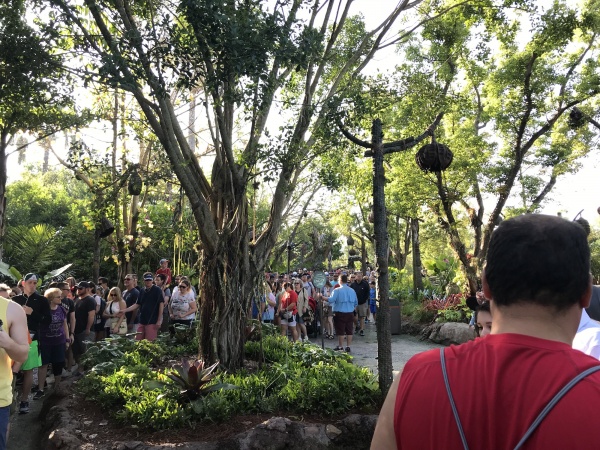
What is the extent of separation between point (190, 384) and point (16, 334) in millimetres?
3424

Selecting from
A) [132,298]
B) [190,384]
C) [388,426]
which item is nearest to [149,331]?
[132,298]

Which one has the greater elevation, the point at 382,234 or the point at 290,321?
the point at 382,234

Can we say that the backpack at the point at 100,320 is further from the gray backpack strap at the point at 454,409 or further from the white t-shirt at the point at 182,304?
the gray backpack strap at the point at 454,409

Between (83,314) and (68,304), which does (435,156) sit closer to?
(68,304)

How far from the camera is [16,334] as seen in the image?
354 centimetres

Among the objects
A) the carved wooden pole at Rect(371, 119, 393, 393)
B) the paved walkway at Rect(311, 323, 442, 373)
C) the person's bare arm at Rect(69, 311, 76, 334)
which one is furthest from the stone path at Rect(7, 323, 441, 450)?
the carved wooden pole at Rect(371, 119, 393, 393)

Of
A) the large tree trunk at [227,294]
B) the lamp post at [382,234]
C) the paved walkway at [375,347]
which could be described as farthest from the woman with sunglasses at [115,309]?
the lamp post at [382,234]

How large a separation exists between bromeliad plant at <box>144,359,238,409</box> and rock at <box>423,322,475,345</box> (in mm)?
8809

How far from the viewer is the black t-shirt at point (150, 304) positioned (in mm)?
10461

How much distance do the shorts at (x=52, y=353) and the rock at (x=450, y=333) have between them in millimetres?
9622

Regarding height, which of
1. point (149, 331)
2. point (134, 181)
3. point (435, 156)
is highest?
point (435, 156)

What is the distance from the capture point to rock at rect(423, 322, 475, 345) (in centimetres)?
1402

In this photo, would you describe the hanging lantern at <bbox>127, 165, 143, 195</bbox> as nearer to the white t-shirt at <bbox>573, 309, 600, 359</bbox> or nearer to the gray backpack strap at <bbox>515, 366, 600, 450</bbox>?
the white t-shirt at <bbox>573, 309, 600, 359</bbox>

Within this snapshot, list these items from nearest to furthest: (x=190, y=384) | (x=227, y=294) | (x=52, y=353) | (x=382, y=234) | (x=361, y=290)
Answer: (x=190, y=384), (x=382, y=234), (x=227, y=294), (x=52, y=353), (x=361, y=290)
